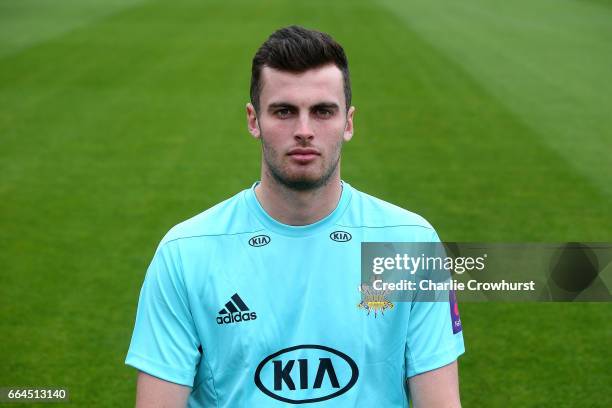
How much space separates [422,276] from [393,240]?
17cm

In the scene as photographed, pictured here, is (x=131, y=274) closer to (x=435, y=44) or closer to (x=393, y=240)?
(x=393, y=240)

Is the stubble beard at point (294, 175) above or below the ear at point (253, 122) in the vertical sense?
below

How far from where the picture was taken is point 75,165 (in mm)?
11078

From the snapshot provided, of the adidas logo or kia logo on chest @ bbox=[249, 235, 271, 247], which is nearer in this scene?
the adidas logo

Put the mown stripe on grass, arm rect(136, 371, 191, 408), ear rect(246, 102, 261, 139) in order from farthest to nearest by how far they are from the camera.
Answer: the mown stripe on grass < ear rect(246, 102, 261, 139) < arm rect(136, 371, 191, 408)

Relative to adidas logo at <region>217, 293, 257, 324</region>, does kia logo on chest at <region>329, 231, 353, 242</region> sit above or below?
Answer: above

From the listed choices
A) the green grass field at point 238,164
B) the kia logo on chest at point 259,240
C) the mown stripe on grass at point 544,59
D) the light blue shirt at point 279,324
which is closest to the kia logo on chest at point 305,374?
the light blue shirt at point 279,324

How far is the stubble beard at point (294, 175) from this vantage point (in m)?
3.21

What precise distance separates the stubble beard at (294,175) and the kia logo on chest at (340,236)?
7.7 inches

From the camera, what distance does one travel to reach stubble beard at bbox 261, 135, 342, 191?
321 centimetres

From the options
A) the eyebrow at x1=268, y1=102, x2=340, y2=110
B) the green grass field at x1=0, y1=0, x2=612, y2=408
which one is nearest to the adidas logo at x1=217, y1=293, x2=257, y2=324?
the eyebrow at x1=268, y1=102, x2=340, y2=110

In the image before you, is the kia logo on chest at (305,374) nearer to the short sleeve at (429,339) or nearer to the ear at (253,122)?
the short sleeve at (429,339)

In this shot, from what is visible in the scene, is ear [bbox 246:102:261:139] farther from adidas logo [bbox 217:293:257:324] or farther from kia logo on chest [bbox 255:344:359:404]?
kia logo on chest [bbox 255:344:359:404]

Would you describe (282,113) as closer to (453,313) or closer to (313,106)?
(313,106)
